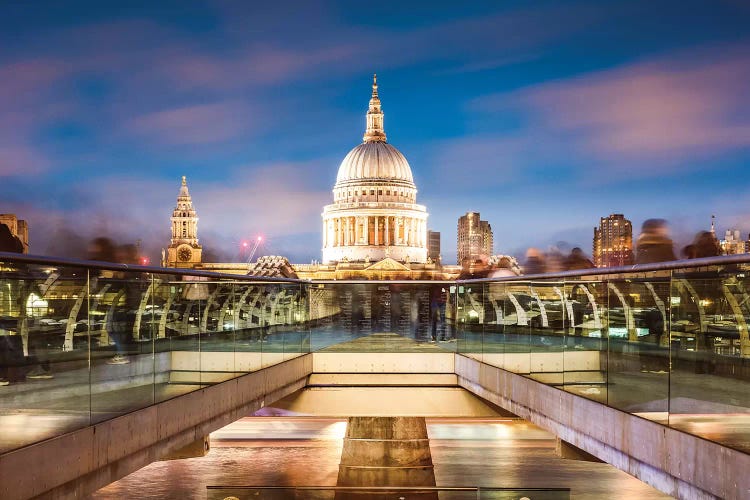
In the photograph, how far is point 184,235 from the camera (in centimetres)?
15625

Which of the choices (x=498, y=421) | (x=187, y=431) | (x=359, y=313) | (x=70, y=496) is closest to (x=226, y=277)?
(x=187, y=431)

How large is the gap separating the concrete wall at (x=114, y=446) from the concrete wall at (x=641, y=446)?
350 cm

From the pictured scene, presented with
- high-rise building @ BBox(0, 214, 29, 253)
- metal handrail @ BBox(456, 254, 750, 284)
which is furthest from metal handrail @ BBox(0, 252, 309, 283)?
high-rise building @ BBox(0, 214, 29, 253)

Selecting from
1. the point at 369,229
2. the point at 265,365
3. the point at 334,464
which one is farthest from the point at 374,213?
the point at 265,365

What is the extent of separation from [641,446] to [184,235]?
15401 centimetres

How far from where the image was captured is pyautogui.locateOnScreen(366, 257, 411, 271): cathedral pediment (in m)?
135

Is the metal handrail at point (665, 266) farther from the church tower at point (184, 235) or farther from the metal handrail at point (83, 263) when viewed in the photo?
the church tower at point (184, 235)

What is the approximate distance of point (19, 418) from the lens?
524cm

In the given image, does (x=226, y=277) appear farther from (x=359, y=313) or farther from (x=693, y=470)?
(x=359, y=313)

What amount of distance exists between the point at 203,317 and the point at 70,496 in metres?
3.98

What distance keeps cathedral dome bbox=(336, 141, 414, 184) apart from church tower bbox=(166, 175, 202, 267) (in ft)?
90.9

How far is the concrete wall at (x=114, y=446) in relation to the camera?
16.8 feet

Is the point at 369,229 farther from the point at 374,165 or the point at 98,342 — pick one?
the point at 98,342

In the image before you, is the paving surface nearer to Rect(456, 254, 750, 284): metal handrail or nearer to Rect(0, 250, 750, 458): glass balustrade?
Rect(0, 250, 750, 458): glass balustrade
